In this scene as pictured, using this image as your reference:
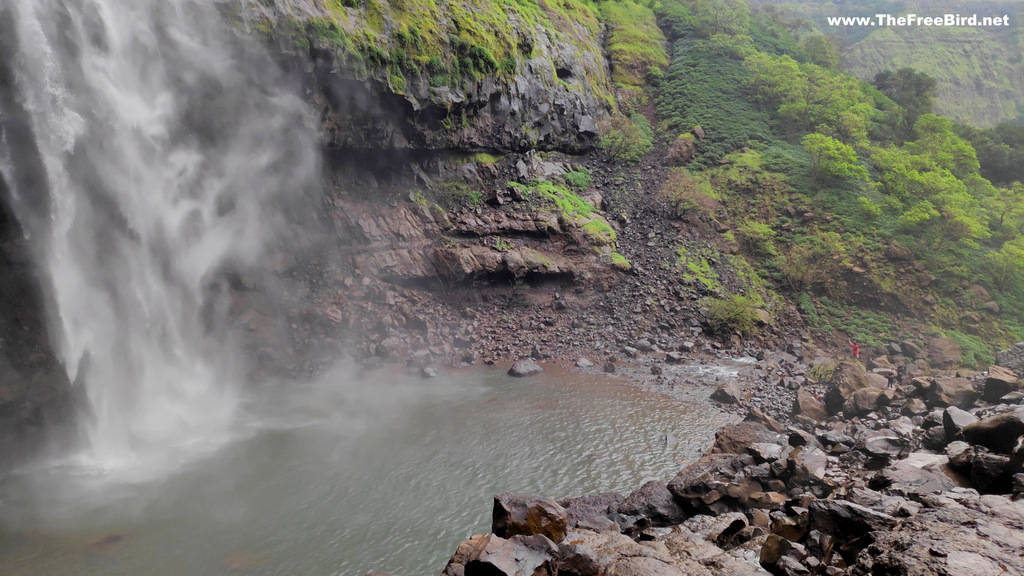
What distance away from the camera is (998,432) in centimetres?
860

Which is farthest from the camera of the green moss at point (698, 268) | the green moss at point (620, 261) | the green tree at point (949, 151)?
the green tree at point (949, 151)

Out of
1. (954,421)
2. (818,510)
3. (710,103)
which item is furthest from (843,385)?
(710,103)

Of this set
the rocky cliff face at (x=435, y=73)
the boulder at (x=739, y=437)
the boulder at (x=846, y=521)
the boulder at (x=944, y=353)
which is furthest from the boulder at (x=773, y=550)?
the rocky cliff face at (x=435, y=73)

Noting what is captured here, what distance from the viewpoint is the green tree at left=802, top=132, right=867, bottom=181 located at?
32.2 m

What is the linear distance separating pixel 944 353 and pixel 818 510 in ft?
70.0

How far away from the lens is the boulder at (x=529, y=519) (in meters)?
8.66

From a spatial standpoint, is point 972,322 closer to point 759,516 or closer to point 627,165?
point 627,165

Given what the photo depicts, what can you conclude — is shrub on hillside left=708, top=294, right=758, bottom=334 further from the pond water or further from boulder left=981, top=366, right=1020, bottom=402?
boulder left=981, top=366, right=1020, bottom=402

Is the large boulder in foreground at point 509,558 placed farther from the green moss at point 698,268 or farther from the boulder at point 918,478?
the green moss at point 698,268

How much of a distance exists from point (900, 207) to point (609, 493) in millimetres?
30572

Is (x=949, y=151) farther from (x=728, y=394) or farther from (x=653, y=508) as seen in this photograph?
(x=653, y=508)

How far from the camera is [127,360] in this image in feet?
58.2

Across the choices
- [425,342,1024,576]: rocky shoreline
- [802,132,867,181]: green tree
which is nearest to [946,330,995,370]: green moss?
[425,342,1024,576]: rocky shoreline

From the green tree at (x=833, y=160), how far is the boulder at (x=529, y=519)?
108 feet
